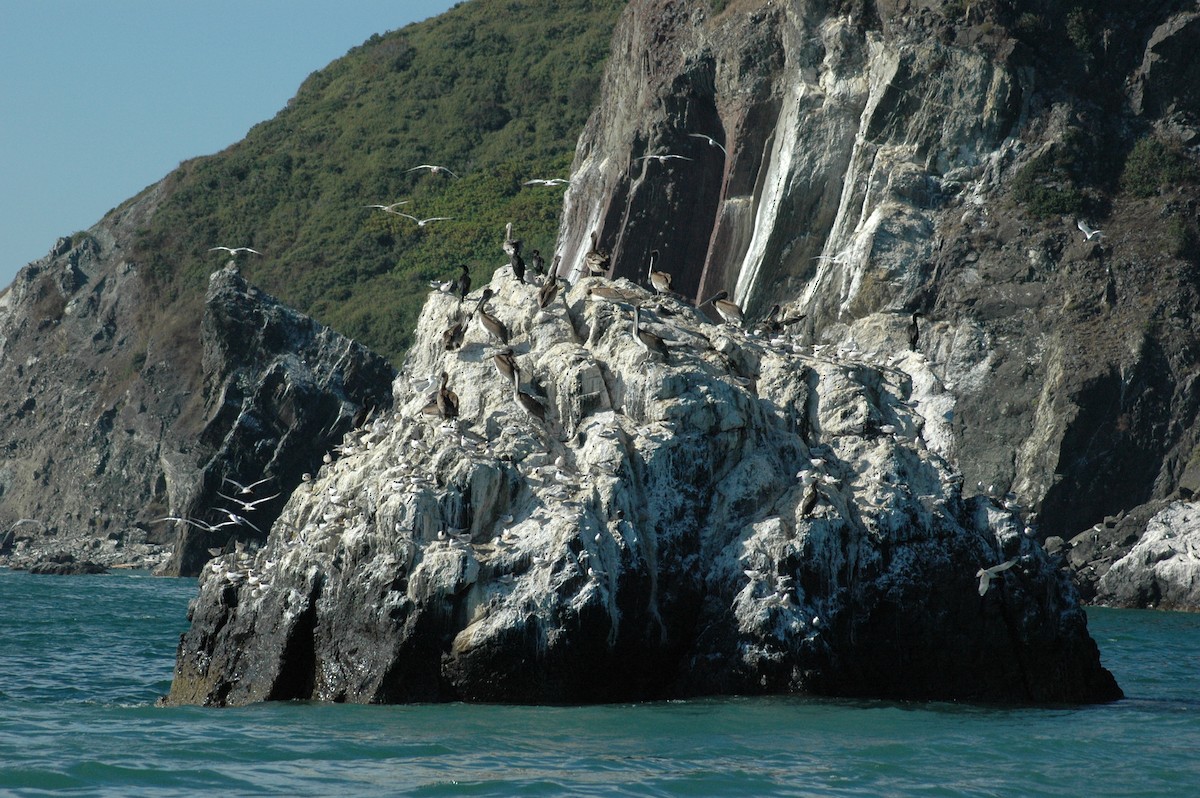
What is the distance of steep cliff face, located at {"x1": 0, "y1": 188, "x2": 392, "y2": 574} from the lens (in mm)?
56938

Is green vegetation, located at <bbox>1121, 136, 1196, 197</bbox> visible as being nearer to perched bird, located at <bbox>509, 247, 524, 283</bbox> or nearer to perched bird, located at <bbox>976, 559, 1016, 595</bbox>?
perched bird, located at <bbox>509, 247, 524, 283</bbox>

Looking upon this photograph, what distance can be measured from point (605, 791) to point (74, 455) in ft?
193

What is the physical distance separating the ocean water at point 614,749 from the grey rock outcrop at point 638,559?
1.93 feet

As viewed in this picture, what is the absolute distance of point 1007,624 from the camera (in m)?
18.6

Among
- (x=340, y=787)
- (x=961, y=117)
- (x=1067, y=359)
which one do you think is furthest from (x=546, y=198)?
(x=340, y=787)

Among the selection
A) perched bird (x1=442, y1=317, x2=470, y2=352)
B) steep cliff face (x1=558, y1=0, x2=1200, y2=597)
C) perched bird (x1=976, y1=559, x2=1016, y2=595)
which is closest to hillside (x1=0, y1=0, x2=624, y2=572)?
steep cliff face (x1=558, y1=0, x2=1200, y2=597)

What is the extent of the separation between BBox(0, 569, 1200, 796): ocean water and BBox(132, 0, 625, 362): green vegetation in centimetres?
5894

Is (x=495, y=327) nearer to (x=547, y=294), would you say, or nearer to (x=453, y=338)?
(x=453, y=338)

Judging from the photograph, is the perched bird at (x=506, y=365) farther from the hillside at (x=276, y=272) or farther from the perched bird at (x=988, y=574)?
the hillside at (x=276, y=272)

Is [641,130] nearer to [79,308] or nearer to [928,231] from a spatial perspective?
[928,231]

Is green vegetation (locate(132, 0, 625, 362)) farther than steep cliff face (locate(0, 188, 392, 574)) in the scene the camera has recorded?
Yes

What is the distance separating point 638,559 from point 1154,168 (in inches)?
1497

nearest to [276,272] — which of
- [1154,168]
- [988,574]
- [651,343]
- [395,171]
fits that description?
[395,171]

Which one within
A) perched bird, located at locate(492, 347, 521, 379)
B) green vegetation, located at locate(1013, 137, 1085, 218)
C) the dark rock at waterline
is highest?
green vegetation, located at locate(1013, 137, 1085, 218)
